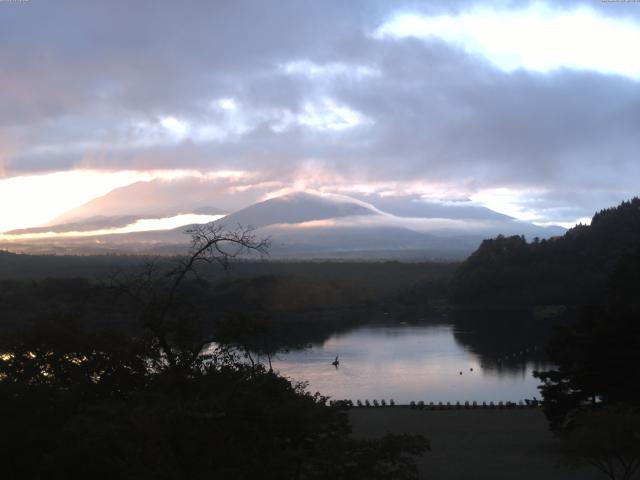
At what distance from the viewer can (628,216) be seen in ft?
216

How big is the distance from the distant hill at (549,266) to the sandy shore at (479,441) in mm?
37963

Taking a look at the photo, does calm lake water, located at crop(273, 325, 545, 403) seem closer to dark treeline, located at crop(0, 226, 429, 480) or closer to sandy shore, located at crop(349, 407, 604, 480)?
sandy shore, located at crop(349, 407, 604, 480)

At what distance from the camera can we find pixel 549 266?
61406 millimetres

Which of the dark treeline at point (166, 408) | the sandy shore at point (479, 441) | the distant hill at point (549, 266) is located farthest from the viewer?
the distant hill at point (549, 266)

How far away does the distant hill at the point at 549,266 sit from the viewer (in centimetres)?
5809

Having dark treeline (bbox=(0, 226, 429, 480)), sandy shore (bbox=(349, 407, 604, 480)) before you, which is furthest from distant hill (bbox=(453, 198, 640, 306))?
dark treeline (bbox=(0, 226, 429, 480))

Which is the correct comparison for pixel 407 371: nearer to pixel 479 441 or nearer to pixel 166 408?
pixel 479 441

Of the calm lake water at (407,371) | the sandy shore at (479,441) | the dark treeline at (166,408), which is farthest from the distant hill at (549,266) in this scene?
the dark treeline at (166,408)

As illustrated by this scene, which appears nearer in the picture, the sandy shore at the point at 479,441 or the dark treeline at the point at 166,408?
the dark treeline at the point at 166,408

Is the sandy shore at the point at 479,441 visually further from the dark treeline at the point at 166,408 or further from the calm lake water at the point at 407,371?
the dark treeline at the point at 166,408

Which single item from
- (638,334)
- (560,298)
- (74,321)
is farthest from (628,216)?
(74,321)

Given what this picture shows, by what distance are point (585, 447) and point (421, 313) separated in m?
44.0

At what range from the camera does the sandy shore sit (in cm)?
1311

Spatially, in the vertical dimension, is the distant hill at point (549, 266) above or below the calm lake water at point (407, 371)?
above
